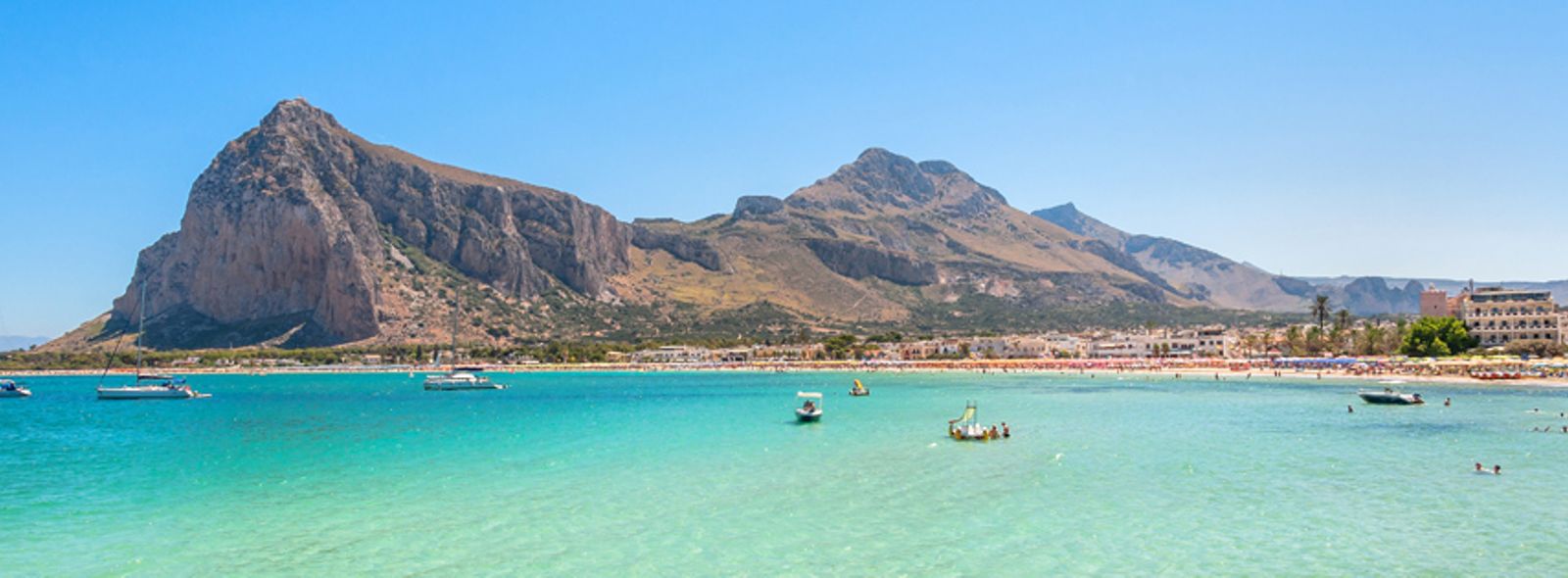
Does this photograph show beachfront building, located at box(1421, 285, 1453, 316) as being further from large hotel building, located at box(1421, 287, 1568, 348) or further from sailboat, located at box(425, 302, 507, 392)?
sailboat, located at box(425, 302, 507, 392)

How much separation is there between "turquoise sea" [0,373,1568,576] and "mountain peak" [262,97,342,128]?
152m

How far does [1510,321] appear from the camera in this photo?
372 feet

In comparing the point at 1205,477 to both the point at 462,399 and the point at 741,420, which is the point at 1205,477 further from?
the point at 462,399

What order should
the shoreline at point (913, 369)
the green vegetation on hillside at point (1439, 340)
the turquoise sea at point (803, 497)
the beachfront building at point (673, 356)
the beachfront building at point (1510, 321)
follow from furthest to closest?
1. the beachfront building at point (673, 356)
2. the beachfront building at point (1510, 321)
3. the green vegetation on hillside at point (1439, 340)
4. the shoreline at point (913, 369)
5. the turquoise sea at point (803, 497)

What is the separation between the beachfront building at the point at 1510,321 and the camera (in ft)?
368

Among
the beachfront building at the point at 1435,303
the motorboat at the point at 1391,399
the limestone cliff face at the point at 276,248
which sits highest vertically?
the limestone cliff face at the point at 276,248

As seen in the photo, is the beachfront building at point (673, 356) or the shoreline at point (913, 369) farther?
the beachfront building at point (673, 356)

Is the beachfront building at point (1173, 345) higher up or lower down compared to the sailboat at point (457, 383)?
higher up

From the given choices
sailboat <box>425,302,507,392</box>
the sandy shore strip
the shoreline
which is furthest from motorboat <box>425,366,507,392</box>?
the shoreline

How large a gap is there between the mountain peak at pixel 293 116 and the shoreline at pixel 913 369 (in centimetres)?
5652

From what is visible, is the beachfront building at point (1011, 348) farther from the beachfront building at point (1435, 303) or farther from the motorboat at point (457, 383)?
the motorboat at point (457, 383)

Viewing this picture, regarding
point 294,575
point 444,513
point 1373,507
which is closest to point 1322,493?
point 1373,507

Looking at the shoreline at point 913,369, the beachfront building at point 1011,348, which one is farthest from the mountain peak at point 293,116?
the beachfront building at point 1011,348

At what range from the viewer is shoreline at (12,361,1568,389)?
104 metres
